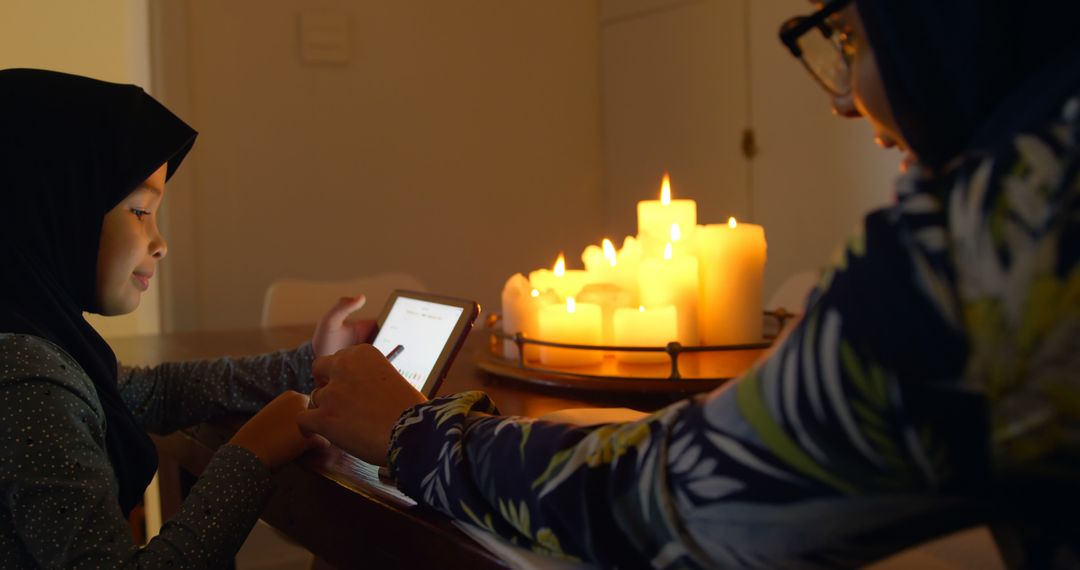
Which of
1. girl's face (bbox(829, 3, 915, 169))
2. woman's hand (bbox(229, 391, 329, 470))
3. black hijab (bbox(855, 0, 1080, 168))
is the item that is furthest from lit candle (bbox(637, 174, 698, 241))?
black hijab (bbox(855, 0, 1080, 168))

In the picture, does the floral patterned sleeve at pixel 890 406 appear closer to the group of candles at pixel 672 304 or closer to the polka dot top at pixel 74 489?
the polka dot top at pixel 74 489

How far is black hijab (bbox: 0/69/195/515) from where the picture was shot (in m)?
1.05

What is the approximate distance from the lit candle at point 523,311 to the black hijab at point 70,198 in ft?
1.41

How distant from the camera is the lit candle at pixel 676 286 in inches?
47.7

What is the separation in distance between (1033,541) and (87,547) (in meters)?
0.71

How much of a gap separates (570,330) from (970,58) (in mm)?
735

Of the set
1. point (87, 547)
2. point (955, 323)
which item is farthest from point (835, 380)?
point (87, 547)

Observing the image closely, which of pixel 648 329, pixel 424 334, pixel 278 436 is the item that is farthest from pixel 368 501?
pixel 648 329

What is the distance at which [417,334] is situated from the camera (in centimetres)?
118

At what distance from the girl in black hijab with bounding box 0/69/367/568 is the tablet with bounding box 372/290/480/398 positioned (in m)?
0.14

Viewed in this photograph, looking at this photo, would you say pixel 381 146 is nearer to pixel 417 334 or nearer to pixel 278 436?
pixel 417 334

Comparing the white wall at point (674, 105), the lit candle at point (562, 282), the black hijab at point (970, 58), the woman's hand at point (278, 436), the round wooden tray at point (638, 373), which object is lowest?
the woman's hand at point (278, 436)

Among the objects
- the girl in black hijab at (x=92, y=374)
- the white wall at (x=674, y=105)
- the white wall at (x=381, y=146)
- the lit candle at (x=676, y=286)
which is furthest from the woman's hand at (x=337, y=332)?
the white wall at (x=674, y=105)

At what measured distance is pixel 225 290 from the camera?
3.18 metres
